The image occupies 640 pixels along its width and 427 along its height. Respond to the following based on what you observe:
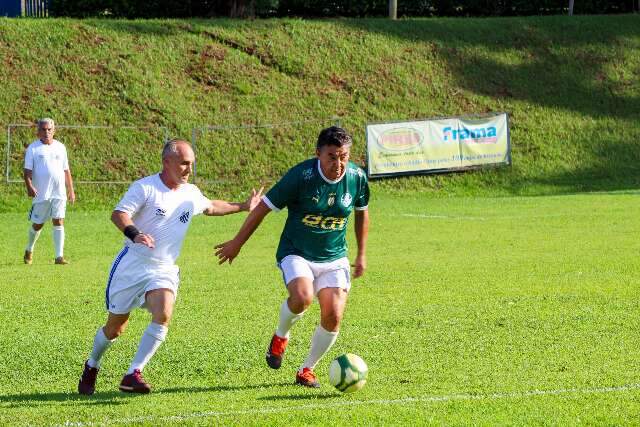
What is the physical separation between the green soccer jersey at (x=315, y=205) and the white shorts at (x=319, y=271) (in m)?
0.05

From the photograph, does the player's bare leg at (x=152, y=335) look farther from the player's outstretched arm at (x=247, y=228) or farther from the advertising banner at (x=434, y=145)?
the advertising banner at (x=434, y=145)

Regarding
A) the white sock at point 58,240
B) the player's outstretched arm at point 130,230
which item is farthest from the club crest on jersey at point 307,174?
the white sock at point 58,240

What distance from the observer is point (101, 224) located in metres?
24.6

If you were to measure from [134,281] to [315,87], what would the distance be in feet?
95.2

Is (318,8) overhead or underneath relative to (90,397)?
underneath

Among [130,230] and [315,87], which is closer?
[130,230]

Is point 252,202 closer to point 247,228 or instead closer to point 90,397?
point 247,228

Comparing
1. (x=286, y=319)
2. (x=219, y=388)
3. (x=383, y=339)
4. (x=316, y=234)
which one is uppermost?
(x=316, y=234)

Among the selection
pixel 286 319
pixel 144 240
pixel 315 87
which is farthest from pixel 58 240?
pixel 315 87

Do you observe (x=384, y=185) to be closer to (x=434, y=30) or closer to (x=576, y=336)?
(x=434, y=30)

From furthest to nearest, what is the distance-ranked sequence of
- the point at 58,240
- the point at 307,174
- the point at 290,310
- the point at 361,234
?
the point at 58,240 < the point at 361,234 < the point at 290,310 < the point at 307,174

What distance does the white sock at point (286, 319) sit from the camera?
905 cm

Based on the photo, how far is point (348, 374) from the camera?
8375mm

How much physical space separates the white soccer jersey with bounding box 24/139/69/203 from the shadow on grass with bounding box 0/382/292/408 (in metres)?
9.71
